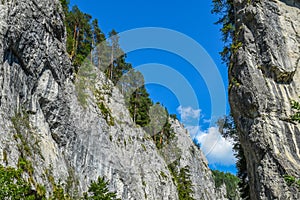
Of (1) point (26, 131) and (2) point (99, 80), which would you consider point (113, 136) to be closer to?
(2) point (99, 80)

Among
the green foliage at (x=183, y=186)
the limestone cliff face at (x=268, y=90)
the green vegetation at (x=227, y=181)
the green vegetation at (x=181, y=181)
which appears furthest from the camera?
the green vegetation at (x=227, y=181)

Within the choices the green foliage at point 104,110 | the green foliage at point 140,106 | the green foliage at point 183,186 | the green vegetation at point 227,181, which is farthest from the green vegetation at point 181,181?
the green vegetation at point 227,181

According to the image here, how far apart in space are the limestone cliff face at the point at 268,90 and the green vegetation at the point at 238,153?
3.36m

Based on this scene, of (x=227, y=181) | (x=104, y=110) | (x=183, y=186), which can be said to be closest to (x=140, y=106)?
(x=104, y=110)

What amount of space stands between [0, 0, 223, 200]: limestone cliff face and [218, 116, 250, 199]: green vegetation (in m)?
10.1

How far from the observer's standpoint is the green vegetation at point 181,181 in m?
46.3

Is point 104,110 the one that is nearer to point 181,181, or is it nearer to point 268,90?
point 268,90

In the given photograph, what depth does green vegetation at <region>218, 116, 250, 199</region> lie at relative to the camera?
19891mm

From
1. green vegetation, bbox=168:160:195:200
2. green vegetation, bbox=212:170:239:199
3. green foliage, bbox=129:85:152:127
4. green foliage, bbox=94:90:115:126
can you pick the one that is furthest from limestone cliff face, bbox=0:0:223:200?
green vegetation, bbox=212:170:239:199

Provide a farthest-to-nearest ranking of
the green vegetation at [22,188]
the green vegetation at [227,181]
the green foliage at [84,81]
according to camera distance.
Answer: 1. the green vegetation at [227,181]
2. the green foliage at [84,81]
3. the green vegetation at [22,188]

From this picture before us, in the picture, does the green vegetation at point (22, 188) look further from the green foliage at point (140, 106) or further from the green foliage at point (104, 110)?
the green foliage at point (140, 106)

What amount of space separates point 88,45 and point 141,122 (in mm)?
11583

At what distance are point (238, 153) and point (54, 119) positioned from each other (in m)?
12.0

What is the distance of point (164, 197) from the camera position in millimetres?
38406
